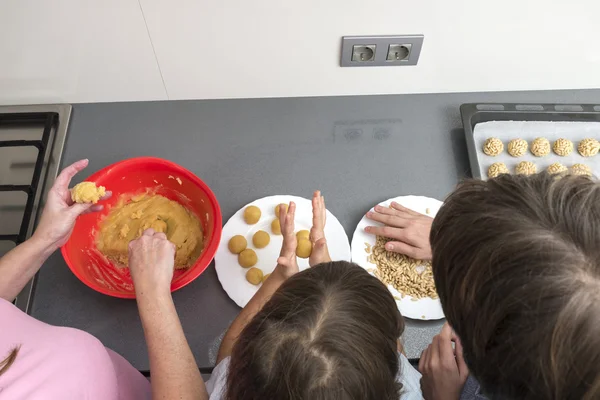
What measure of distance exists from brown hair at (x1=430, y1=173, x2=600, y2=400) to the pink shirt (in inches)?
21.9

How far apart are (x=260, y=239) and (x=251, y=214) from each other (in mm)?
61

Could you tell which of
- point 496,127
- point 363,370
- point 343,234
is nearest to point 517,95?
point 496,127

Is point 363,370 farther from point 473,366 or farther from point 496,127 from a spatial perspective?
point 496,127

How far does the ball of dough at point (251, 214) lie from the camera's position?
1.05 metres

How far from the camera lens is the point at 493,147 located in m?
1.13

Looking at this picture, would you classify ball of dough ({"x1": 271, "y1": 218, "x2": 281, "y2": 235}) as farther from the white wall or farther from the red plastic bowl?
the white wall

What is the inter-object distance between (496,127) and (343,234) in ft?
1.56

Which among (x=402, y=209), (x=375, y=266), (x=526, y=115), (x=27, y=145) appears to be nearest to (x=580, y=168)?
(x=526, y=115)

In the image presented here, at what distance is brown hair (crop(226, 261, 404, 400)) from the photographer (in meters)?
0.58

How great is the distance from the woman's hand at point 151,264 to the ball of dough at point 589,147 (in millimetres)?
948

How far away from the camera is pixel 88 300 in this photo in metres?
1.02

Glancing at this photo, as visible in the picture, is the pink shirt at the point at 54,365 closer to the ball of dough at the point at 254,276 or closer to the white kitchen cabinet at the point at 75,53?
the ball of dough at the point at 254,276

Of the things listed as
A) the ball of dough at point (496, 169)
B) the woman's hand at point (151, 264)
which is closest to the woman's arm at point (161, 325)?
the woman's hand at point (151, 264)

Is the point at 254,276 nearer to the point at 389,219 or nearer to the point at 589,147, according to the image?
the point at 389,219
